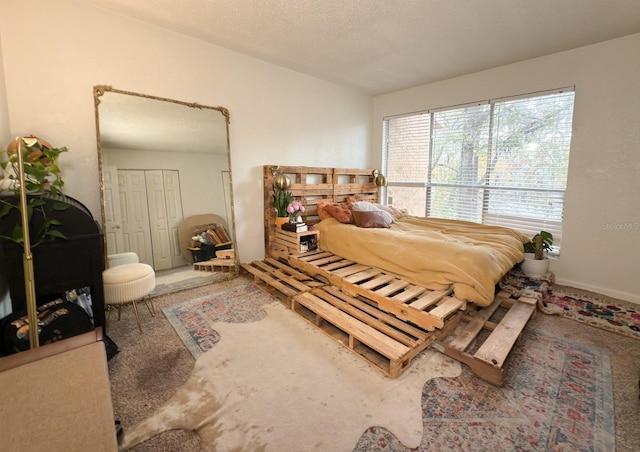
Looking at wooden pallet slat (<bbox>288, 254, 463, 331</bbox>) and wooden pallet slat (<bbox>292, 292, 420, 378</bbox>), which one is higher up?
wooden pallet slat (<bbox>288, 254, 463, 331</bbox>)

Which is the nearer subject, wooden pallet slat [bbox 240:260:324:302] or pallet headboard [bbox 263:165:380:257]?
wooden pallet slat [bbox 240:260:324:302]

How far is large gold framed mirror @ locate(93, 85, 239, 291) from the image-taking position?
8.41 feet

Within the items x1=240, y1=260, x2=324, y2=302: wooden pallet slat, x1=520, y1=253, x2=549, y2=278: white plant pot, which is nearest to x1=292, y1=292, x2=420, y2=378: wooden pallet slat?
x1=240, y1=260, x2=324, y2=302: wooden pallet slat

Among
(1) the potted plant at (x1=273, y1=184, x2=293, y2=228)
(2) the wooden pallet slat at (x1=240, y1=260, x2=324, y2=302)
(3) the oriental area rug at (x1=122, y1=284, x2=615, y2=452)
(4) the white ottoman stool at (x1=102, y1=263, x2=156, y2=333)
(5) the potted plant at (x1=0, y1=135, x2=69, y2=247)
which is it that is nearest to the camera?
(3) the oriental area rug at (x1=122, y1=284, x2=615, y2=452)

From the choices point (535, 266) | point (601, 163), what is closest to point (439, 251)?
point (535, 266)

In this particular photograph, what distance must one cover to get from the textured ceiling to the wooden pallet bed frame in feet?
7.55

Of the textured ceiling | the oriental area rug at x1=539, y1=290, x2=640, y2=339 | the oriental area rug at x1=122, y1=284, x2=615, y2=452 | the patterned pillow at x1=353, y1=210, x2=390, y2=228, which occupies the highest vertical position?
the textured ceiling

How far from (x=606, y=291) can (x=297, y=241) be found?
11.1 ft

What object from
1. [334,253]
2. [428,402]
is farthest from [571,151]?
[428,402]

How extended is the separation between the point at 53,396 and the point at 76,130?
2325 millimetres

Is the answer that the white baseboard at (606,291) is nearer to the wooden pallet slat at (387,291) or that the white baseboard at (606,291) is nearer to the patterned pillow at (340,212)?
the wooden pallet slat at (387,291)

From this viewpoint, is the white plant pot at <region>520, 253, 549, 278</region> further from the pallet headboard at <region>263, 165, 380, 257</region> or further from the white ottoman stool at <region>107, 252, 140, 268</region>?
the white ottoman stool at <region>107, 252, 140, 268</region>

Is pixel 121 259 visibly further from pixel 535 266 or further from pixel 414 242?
pixel 535 266

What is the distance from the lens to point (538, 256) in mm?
3248
